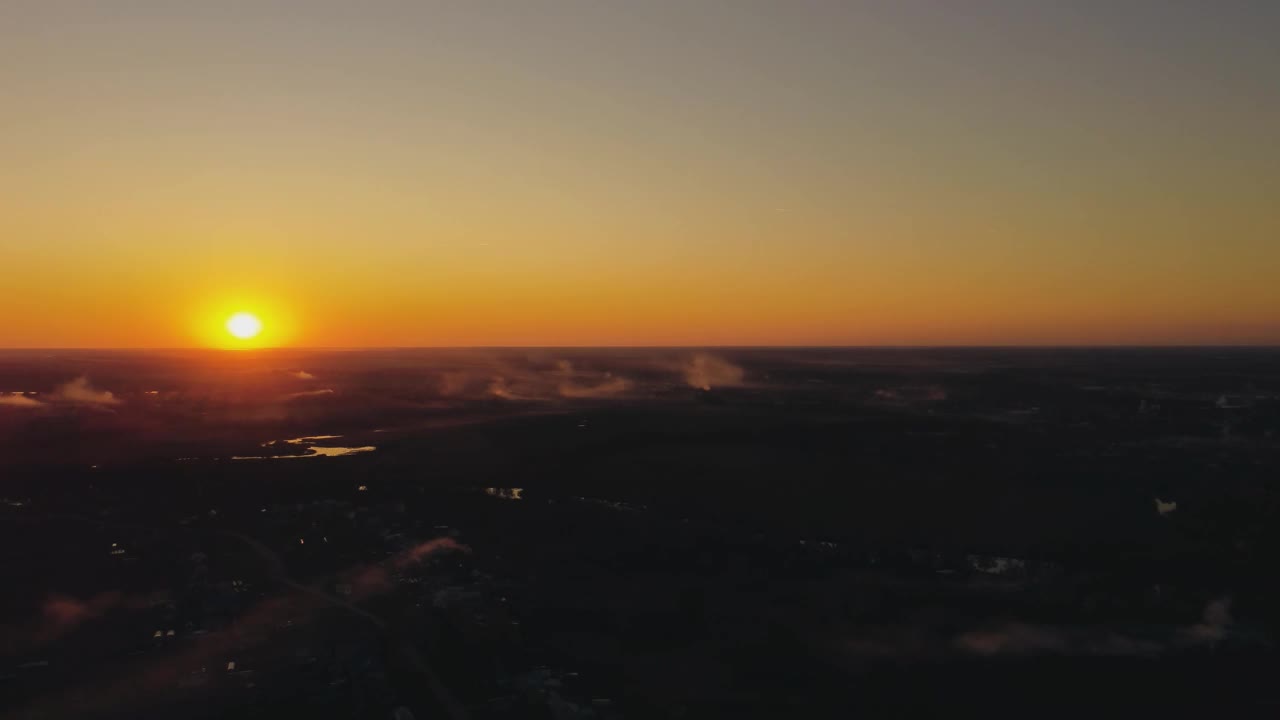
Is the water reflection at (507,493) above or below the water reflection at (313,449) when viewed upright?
below

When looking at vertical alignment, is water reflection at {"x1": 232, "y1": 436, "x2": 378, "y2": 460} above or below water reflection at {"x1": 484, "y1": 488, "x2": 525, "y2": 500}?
above

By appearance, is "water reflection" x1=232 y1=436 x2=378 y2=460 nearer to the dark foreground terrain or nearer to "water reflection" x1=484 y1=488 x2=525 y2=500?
the dark foreground terrain

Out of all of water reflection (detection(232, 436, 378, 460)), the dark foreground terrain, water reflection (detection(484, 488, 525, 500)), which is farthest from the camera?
water reflection (detection(232, 436, 378, 460))

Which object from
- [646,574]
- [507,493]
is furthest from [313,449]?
[646,574]

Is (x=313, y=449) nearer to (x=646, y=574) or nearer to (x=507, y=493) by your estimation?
(x=507, y=493)

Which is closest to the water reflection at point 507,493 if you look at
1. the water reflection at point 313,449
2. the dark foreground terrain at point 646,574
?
the dark foreground terrain at point 646,574

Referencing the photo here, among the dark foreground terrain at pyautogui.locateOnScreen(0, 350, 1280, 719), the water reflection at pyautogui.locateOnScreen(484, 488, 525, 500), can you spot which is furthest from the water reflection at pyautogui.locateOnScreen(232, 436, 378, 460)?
the water reflection at pyautogui.locateOnScreen(484, 488, 525, 500)

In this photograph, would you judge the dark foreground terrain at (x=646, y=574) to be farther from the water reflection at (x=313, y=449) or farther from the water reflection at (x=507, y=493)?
the water reflection at (x=313, y=449)

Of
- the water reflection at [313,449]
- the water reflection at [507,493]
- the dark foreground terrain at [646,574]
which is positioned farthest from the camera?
the water reflection at [313,449]
